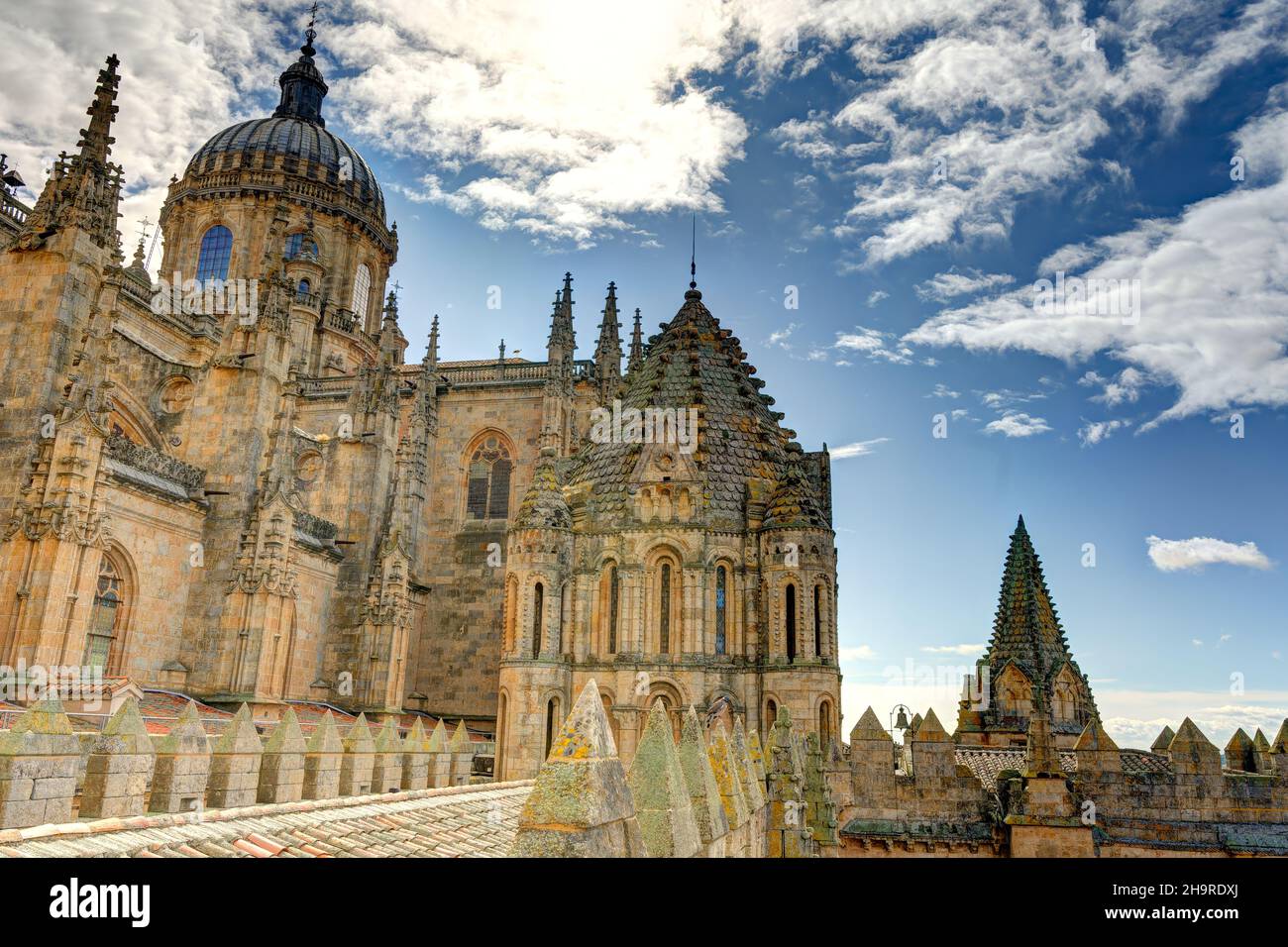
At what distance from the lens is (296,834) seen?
22.3ft

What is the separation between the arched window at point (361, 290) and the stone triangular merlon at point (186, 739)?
42.0m

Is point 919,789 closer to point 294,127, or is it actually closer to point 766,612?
point 766,612

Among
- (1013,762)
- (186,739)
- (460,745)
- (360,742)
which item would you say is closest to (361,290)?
(460,745)

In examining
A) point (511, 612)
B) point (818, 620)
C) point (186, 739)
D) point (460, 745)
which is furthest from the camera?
point (511, 612)

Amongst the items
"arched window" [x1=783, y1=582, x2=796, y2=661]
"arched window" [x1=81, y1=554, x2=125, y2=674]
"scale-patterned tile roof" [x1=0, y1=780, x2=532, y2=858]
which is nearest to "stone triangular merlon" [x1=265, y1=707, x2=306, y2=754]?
"scale-patterned tile roof" [x1=0, y1=780, x2=532, y2=858]

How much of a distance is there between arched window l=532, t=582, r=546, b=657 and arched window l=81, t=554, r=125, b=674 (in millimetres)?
10426

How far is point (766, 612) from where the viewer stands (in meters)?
25.7

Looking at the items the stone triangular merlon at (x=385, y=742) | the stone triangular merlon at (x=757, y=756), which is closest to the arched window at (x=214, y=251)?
the stone triangular merlon at (x=385, y=742)

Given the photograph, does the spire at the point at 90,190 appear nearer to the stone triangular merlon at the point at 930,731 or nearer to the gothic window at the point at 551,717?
the gothic window at the point at 551,717

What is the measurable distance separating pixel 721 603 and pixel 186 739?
704 inches

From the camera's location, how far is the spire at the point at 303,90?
53406 millimetres

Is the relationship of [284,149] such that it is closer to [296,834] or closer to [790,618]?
[790,618]

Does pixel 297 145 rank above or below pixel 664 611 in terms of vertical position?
above

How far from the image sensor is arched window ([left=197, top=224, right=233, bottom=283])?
4719 cm
